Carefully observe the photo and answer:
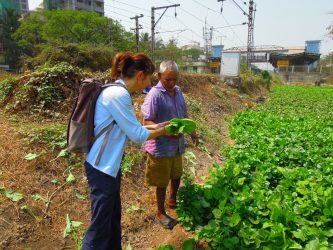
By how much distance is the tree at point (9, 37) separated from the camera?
4319 centimetres

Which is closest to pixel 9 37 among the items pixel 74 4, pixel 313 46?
pixel 74 4

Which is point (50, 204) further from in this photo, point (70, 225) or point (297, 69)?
point (297, 69)

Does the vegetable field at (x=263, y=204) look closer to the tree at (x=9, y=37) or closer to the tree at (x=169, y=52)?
the tree at (x=169, y=52)

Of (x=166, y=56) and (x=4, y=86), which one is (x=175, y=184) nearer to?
(x=4, y=86)

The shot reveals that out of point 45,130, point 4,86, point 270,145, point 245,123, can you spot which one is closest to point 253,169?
point 270,145

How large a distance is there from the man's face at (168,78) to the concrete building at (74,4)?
6012 centimetres

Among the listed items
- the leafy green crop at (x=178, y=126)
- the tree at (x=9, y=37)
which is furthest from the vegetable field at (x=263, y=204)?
the tree at (x=9, y=37)

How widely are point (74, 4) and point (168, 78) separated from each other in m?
66.5

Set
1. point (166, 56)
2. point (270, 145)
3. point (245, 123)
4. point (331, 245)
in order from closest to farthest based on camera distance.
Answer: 1. point (331, 245)
2. point (270, 145)
3. point (245, 123)
4. point (166, 56)

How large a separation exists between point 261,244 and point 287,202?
0.87 m

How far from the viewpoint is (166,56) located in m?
35.2

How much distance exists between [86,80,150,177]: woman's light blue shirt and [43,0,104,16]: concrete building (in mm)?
61162

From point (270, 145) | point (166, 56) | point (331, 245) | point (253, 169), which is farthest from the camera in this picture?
point (166, 56)

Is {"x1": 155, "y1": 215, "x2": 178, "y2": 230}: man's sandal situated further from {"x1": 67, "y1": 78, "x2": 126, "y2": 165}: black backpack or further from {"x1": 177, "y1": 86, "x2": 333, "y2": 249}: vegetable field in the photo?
{"x1": 67, "y1": 78, "x2": 126, "y2": 165}: black backpack
